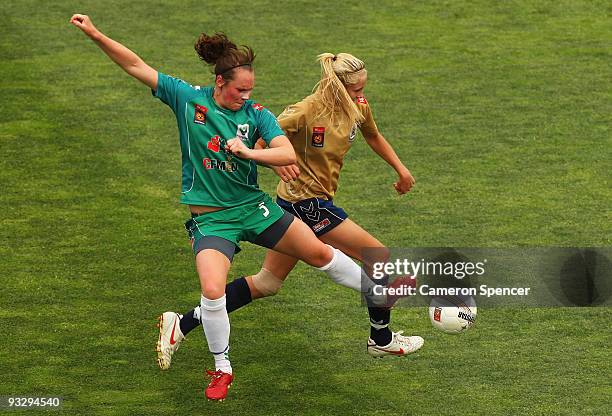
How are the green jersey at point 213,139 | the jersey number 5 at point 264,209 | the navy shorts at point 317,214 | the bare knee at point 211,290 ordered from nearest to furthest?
1. the bare knee at point 211,290
2. the green jersey at point 213,139
3. the jersey number 5 at point 264,209
4. the navy shorts at point 317,214

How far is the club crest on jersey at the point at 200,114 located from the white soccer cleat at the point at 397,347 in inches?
92.8

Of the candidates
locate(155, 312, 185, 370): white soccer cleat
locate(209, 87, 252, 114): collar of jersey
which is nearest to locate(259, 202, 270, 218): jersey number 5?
locate(209, 87, 252, 114): collar of jersey

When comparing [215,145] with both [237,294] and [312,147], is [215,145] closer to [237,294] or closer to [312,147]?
[312,147]

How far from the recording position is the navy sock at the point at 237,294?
11414mm

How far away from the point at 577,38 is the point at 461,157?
4650 mm

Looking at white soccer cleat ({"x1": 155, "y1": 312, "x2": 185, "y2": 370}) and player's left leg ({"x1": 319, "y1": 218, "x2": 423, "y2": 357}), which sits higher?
player's left leg ({"x1": 319, "y1": 218, "x2": 423, "y2": 357})

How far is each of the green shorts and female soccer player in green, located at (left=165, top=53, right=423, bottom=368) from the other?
2.05 ft

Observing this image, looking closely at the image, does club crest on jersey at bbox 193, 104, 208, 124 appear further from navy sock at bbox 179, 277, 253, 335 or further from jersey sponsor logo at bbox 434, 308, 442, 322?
jersey sponsor logo at bbox 434, 308, 442, 322

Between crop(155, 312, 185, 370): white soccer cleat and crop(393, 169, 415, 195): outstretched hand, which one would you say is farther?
crop(393, 169, 415, 195): outstretched hand

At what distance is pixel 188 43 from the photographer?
19.9 meters

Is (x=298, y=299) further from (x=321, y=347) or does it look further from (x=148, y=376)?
(x=148, y=376)

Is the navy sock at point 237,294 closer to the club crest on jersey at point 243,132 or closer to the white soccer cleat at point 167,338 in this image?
the white soccer cleat at point 167,338

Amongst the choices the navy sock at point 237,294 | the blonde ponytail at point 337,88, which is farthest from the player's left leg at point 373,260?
the blonde ponytail at point 337,88

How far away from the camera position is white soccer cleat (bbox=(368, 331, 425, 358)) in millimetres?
11336
